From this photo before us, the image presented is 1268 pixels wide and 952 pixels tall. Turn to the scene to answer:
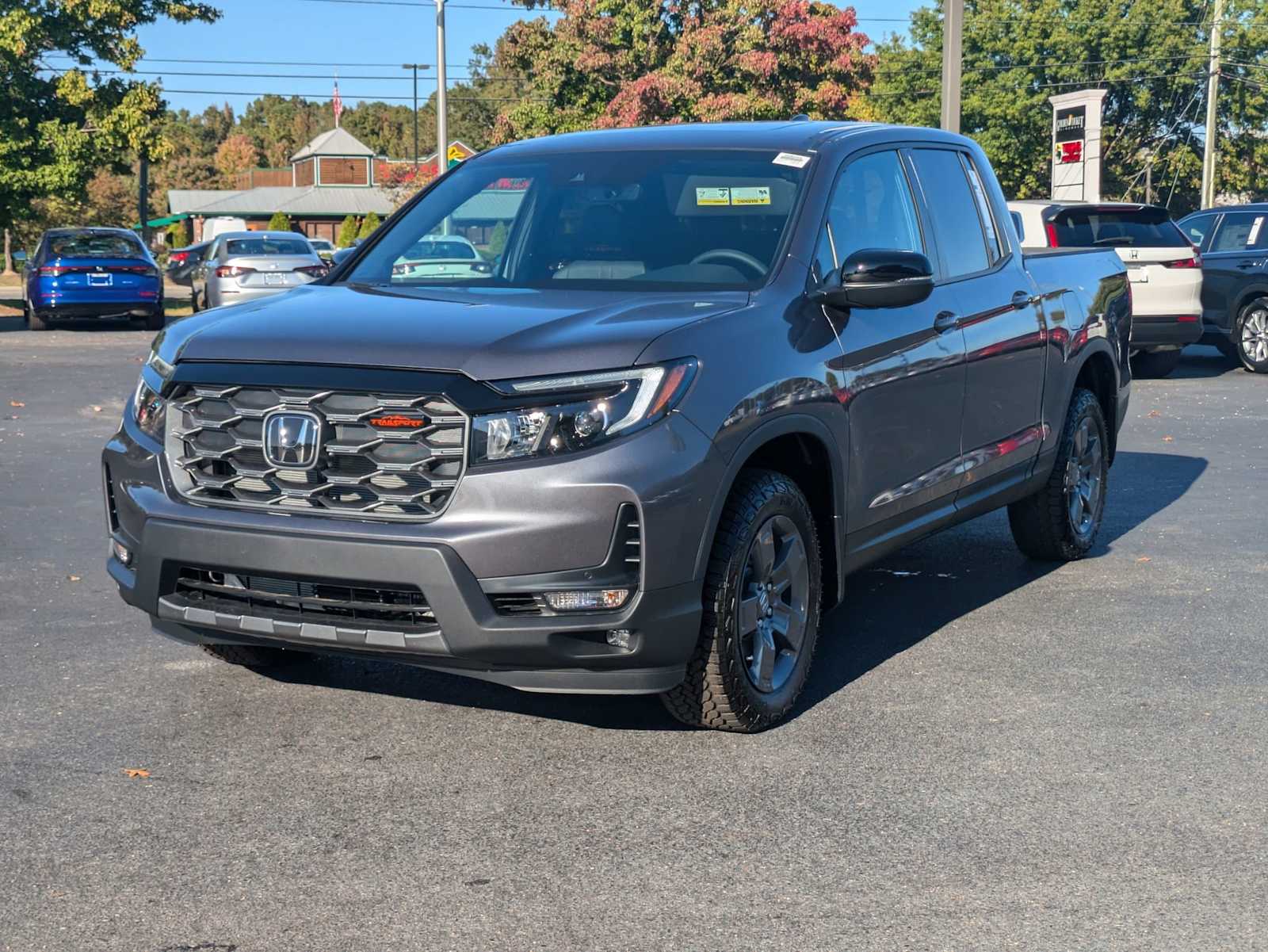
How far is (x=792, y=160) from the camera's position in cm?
578

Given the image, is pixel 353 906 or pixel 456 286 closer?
pixel 353 906

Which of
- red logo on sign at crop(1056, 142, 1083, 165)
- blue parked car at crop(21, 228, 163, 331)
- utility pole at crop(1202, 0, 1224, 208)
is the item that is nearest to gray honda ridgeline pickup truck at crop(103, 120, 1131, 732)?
red logo on sign at crop(1056, 142, 1083, 165)

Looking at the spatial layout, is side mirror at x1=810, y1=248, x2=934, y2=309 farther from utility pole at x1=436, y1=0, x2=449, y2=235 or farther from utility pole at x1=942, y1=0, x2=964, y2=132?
utility pole at x1=436, y1=0, x2=449, y2=235

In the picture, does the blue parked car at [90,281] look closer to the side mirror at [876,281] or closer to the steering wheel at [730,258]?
the steering wheel at [730,258]

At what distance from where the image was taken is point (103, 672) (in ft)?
18.9

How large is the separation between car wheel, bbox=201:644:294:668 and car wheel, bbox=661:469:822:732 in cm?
152

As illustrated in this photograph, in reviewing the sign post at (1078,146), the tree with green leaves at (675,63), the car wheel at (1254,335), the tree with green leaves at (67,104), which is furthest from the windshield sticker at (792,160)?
the tree with green leaves at (675,63)

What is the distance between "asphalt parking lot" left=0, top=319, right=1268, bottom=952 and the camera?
369 centimetres

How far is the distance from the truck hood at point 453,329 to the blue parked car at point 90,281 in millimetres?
20744

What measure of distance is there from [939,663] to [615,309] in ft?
6.42

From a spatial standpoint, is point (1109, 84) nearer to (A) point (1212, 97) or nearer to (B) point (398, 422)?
(A) point (1212, 97)

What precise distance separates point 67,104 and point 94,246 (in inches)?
267

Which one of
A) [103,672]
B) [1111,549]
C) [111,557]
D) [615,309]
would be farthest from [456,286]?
[1111,549]

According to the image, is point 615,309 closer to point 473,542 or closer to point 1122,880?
point 473,542
